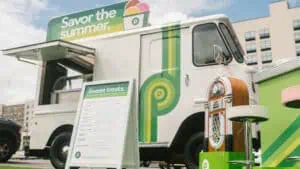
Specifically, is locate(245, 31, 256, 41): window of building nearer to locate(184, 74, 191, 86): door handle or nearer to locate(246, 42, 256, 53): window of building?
locate(246, 42, 256, 53): window of building

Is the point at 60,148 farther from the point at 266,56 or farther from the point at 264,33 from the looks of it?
the point at 264,33

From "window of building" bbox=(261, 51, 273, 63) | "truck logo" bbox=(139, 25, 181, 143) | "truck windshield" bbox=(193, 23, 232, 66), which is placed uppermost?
"window of building" bbox=(261, 51, 273, 63)

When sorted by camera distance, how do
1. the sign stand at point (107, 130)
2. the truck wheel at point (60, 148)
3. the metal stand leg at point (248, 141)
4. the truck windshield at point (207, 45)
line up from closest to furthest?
the metal stand leg at point (248, 141) → the sign stand at point (107, 130) → the truck windshield at point (207, 45) → the truck wheel at point (60, 148)

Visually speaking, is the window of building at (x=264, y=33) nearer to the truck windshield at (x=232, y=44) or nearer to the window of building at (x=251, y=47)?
the window of building at (x=251, y=47)

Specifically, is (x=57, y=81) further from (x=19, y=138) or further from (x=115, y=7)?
(x=115, y=7)

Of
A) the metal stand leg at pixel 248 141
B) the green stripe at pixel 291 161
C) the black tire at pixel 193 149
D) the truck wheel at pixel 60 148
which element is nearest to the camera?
the green stripe at pixel 291 161

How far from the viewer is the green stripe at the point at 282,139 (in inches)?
134

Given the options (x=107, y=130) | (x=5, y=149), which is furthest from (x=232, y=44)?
(x=5, y=149)

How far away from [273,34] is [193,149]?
76452mm

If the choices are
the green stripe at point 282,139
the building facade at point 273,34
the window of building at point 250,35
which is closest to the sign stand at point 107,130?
the green stripe at point 282,139

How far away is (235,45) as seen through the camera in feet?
22.4

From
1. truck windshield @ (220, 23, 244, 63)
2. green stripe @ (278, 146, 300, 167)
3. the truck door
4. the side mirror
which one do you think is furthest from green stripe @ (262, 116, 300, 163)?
truck windshield @ (220, 23, 244, 63)

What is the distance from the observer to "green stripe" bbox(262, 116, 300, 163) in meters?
3.40

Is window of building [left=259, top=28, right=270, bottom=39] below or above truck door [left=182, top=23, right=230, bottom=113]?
above
